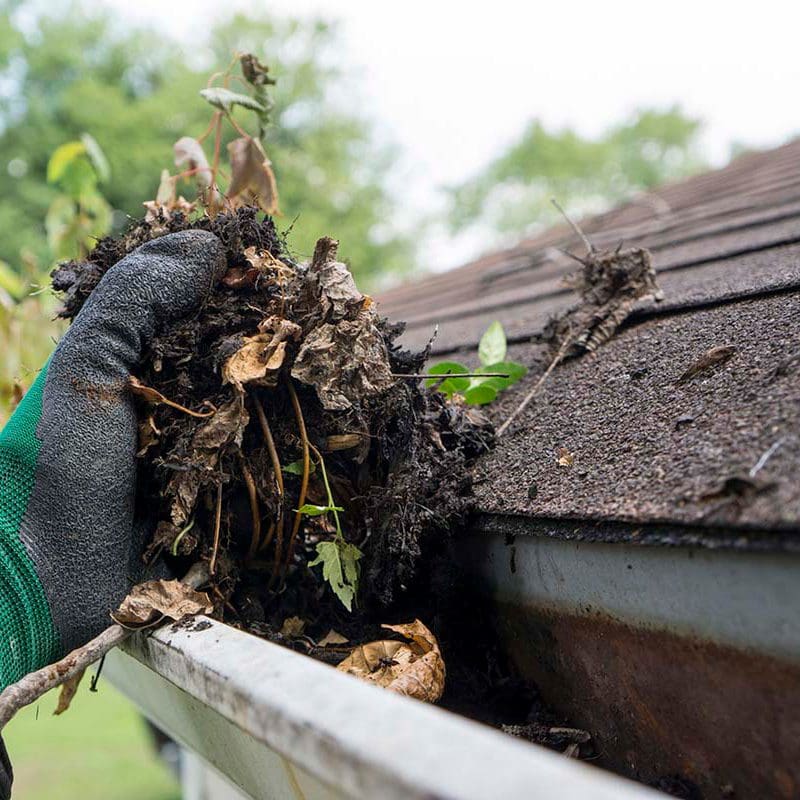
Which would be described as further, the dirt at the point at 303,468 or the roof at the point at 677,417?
the dirt at the point at 303,468

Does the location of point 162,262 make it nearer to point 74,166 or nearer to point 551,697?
point 551,697

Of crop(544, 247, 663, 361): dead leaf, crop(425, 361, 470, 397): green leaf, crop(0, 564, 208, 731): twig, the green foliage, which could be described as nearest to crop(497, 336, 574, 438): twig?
crop(544, 247, 663, 361): dead leaf

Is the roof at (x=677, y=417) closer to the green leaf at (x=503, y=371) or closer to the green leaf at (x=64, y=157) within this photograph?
the green leaf at (x=503, y=371)

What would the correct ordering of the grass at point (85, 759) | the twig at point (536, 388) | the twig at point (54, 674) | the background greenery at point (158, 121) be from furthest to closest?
the background greenery at point (158, 121), the grass at point (85, 759), the twig at point (536, 388), the twig at point (54, 674)

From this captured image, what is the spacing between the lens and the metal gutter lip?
423 mm

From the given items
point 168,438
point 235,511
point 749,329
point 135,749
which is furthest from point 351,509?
point 135,749

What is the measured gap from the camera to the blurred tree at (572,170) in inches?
875

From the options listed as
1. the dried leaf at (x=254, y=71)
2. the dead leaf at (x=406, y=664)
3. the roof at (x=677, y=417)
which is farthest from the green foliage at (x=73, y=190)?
the dead leaf at (x=406, y=664)

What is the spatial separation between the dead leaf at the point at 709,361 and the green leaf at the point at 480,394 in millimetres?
354

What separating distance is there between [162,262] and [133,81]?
17.4 m

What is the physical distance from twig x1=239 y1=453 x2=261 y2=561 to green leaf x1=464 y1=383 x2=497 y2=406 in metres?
0.43

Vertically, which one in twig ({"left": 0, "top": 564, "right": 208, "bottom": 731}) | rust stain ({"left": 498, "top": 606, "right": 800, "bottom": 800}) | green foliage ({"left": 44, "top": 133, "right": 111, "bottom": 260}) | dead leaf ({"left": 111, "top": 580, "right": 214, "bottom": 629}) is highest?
green foliage ({"left": 44, "top": 133, "right": 111, "bottom": 260})

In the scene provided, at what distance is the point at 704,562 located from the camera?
0.64 meters

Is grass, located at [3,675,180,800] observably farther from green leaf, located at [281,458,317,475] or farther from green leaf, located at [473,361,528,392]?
green leaf, located at [281,458,317,475]
